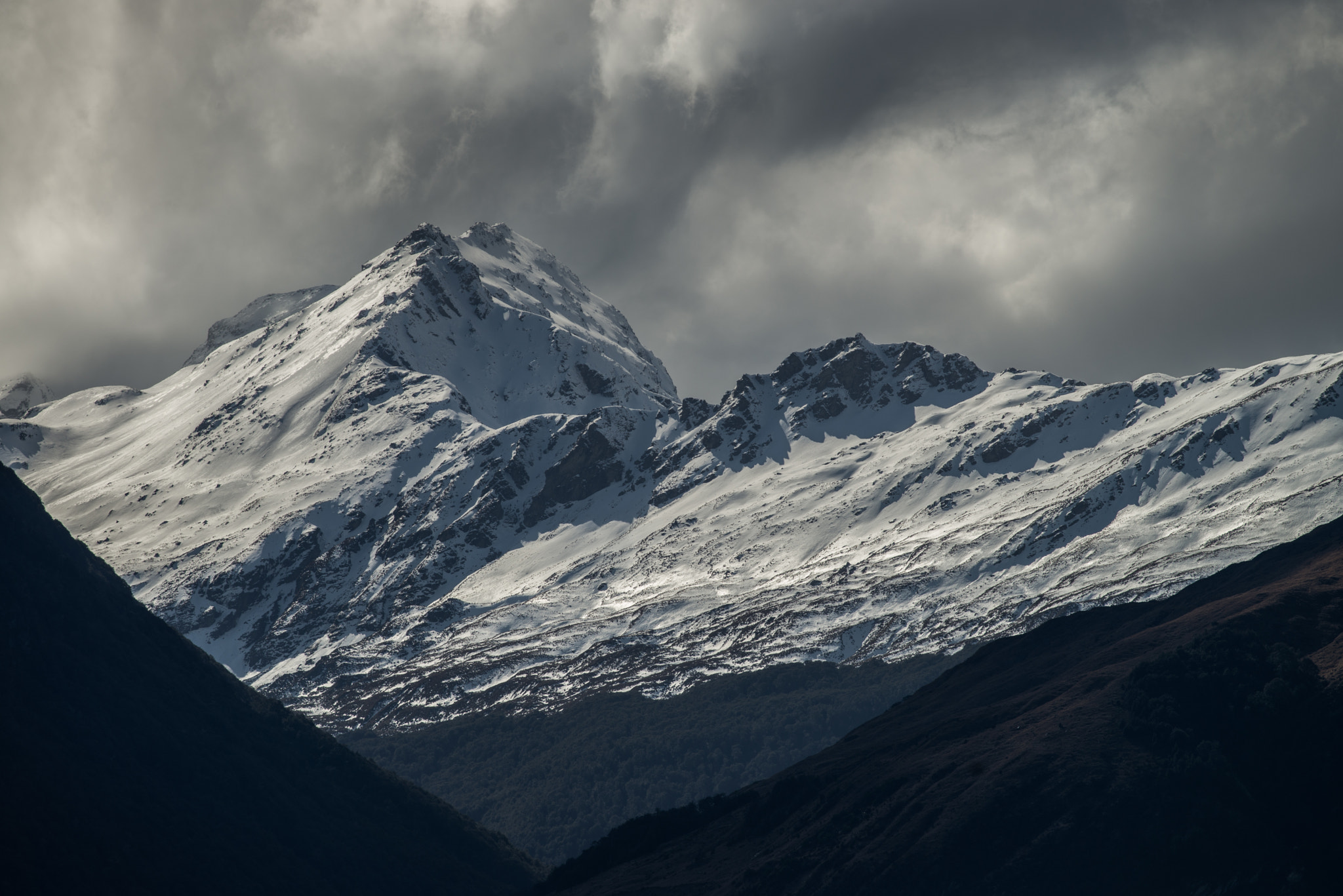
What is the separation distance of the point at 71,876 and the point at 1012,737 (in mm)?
134349

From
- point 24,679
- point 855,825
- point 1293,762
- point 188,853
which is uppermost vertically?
point 24,679

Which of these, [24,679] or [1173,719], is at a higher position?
[24,679]

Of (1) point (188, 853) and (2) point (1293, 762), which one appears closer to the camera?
(2) point (1293, 762)

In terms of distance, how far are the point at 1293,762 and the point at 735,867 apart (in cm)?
8045

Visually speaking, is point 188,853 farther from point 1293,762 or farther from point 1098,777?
point 1293,762

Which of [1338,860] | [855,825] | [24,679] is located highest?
[24,679]

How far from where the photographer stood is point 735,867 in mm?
198500

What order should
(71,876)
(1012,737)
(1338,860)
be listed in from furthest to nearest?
1. (1012,737)
2. (71,876)
3. (1338,860)

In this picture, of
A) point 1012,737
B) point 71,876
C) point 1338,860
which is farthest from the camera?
point 1012,737

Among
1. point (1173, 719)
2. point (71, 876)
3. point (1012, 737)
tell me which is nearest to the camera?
point (71, 876)

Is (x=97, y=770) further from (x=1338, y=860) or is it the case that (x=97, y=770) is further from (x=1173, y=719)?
(x=1338, y=860)

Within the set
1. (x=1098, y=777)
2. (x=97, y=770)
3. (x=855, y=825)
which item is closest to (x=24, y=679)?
(x=97, y=770)

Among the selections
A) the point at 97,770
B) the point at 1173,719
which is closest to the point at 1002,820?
the point at 1173,719

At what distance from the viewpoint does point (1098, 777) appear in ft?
584
